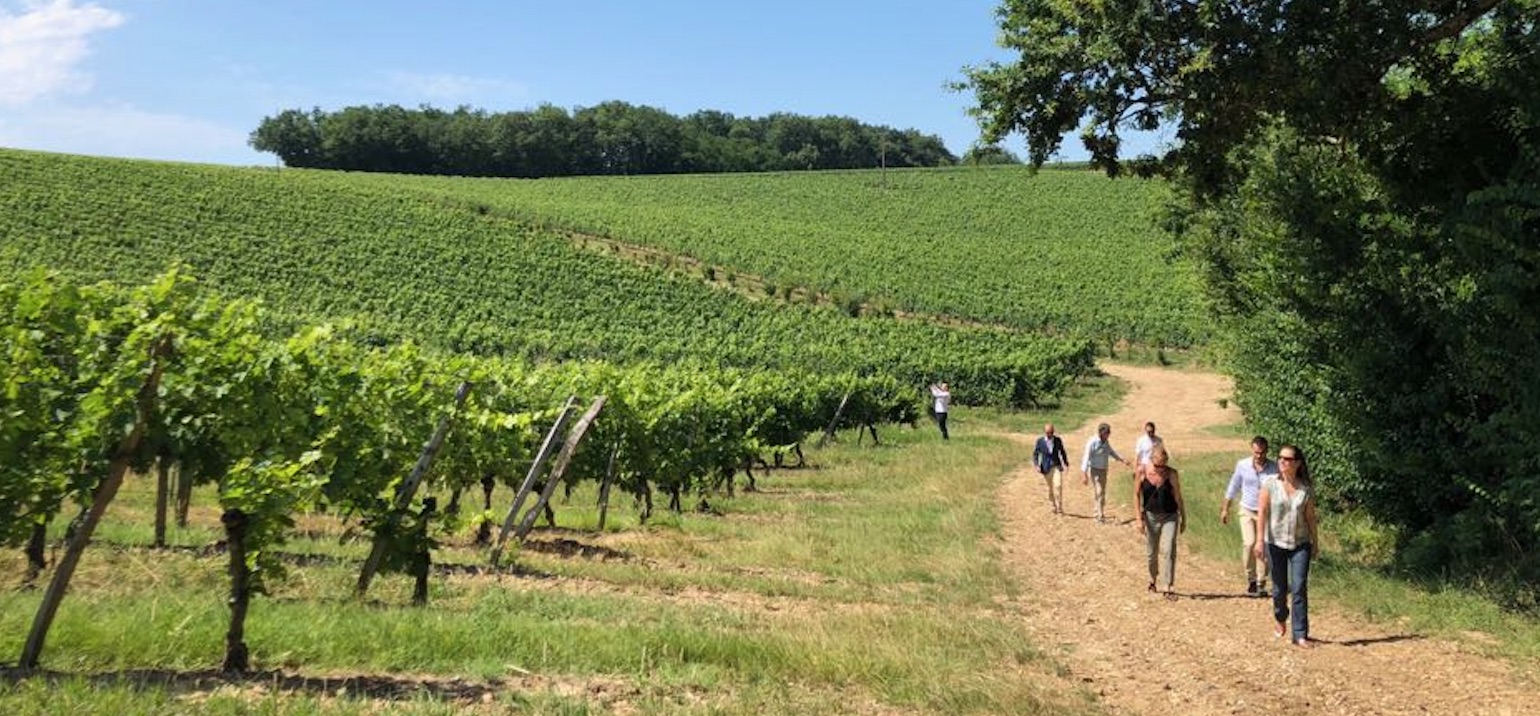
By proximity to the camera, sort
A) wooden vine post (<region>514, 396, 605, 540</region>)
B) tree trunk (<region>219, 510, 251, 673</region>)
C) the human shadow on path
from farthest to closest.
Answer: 1. wooden vine post (<region>514, 396, 605, 540</region>)
2. tree trunk (<region>219, 510, 251, 673</region>)
3. the human shadow on path

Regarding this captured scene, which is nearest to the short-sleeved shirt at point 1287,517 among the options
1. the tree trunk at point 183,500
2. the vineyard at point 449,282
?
the tree trunk at point 183,500

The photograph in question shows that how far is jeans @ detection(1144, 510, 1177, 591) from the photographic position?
10984 millimetres

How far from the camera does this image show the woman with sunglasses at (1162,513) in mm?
10992

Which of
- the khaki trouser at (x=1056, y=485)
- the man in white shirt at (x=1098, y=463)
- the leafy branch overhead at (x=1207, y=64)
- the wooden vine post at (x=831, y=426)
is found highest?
the leafy branch overhead at (x=1207, y=64)

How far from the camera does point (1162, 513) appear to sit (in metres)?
11.1

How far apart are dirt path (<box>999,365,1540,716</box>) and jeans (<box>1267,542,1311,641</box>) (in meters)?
0.20

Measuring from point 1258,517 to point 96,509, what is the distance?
9.66 m

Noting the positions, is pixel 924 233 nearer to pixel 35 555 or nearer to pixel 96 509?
pixel 35 555

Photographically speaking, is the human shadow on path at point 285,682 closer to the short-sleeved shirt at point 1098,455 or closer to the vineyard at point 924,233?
the short-sleeved shirt at point 1098,455

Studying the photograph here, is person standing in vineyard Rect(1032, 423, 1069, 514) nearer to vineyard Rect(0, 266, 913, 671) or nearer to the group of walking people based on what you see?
the group of walking people

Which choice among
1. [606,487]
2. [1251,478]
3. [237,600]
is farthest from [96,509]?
[1251,478]

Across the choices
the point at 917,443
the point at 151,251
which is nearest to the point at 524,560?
the point at 917,443

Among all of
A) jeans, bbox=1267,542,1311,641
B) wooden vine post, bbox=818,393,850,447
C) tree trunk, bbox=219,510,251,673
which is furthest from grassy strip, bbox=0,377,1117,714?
wooden vine post, bbox=818,393,850,447

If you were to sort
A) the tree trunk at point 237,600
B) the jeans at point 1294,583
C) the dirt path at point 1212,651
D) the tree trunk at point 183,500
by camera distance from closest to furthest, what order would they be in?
the tree trunk at point 237,600, the dirt path at point 1212,651, the jeans at point 1294,583, the tree trunk at point 183,500
